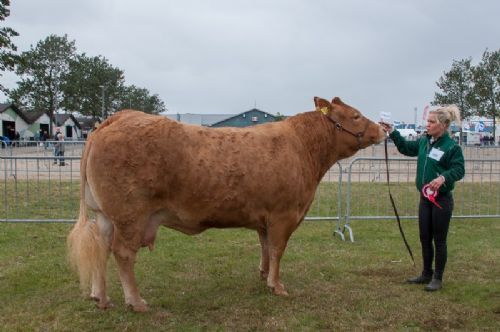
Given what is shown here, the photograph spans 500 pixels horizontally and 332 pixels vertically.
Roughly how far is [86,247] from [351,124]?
3.27 meters

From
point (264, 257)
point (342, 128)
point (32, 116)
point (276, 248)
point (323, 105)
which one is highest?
point (32, 116)

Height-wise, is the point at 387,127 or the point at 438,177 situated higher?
the point at 387,127

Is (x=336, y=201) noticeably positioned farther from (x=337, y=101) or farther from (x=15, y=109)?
(x=15, y=109)

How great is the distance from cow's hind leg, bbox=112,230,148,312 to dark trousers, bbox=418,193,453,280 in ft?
10.9

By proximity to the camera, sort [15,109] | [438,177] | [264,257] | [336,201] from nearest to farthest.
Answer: [438,177]
[264,257]
[336,201]
[15,109]

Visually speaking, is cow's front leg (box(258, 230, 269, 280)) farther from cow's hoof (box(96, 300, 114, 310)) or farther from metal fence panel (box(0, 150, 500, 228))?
metal fence panel (box(0, 150, 500, 228))

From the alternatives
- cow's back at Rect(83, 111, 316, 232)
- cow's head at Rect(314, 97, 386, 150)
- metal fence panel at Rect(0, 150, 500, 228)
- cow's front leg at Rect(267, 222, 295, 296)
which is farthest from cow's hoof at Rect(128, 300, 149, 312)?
metal fence panel at Rect(0, 150, 500, 228)

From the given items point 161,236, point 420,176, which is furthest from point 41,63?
point 420,176

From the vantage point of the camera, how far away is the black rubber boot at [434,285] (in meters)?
5.72

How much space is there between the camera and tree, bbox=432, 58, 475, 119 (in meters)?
38.5

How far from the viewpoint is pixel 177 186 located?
4.88 meters

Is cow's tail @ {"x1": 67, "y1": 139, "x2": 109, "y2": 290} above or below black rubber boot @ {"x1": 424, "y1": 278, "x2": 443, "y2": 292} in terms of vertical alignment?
above

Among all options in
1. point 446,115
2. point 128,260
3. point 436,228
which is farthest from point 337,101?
point 128,260

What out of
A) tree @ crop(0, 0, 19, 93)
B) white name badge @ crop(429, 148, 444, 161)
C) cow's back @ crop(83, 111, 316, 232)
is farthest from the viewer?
tree @ crop(0, 0, 19, 93)
